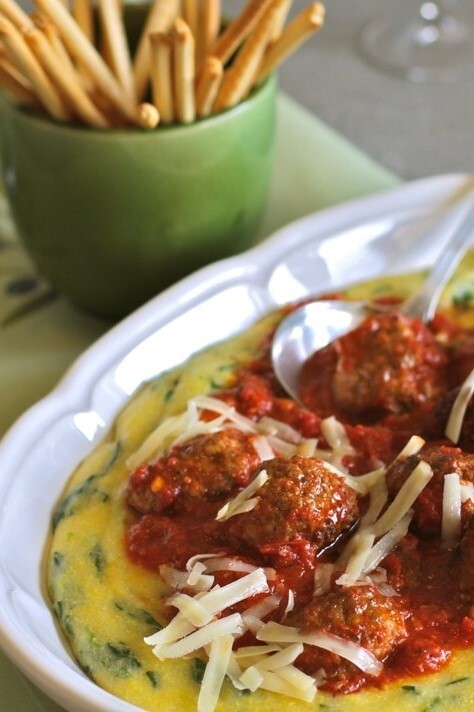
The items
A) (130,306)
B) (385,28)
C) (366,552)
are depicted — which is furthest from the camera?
(385,28)

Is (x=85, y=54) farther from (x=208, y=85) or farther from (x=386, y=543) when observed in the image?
(x=386, y=543)

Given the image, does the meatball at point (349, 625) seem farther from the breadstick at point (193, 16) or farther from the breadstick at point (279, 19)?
the breadstick at point (193, 16)

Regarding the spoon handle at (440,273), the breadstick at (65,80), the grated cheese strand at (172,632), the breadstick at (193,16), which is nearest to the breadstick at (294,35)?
the breadstick at (193,16)

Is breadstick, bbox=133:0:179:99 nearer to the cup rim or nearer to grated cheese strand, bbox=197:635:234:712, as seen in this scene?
the cup rim

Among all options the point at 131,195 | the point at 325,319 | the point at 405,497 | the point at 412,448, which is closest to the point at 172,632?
the point at 405,497

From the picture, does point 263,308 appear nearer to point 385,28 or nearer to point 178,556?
point 178,556

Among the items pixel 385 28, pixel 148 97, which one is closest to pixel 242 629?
pixel 148 97

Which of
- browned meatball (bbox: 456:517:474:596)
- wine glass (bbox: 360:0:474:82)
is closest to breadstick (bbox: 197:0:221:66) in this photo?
browned meatball (bbox: 456:517:474:596)
